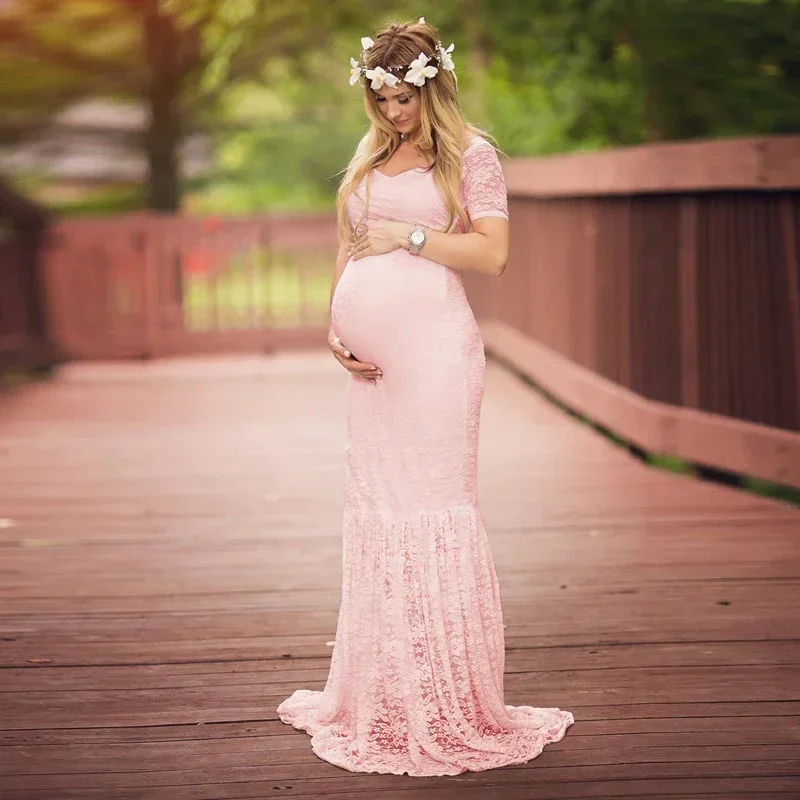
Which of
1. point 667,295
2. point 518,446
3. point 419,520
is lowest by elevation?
point 518,446

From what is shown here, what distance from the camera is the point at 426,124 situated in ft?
12.6

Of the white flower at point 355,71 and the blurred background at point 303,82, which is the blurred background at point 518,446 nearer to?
the blurred background at point 303,82

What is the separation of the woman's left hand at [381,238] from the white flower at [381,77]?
0.35m

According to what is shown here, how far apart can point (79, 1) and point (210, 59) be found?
187 centimetres

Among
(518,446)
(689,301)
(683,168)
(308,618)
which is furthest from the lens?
(518,446)

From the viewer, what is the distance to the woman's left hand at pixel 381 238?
388cm

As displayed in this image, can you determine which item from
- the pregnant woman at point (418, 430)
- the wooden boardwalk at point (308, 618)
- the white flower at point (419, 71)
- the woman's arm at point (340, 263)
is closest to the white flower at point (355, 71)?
the pregnant woman at point (418, 430)

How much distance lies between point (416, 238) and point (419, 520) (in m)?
0.73

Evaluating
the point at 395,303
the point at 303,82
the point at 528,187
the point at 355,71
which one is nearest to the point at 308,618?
the point at 395,303

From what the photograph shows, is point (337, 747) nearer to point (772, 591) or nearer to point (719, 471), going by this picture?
point (772, 591)

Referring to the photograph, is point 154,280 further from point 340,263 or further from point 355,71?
point 355,71

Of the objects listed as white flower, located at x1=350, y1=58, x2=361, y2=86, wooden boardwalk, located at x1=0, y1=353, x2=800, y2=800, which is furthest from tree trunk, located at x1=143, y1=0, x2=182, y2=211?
white flower, located at x1=350, y1=58, x2=361, y2=86

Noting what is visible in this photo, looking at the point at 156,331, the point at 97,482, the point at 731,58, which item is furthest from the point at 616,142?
the point at 97,482

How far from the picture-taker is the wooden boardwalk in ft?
12.6
